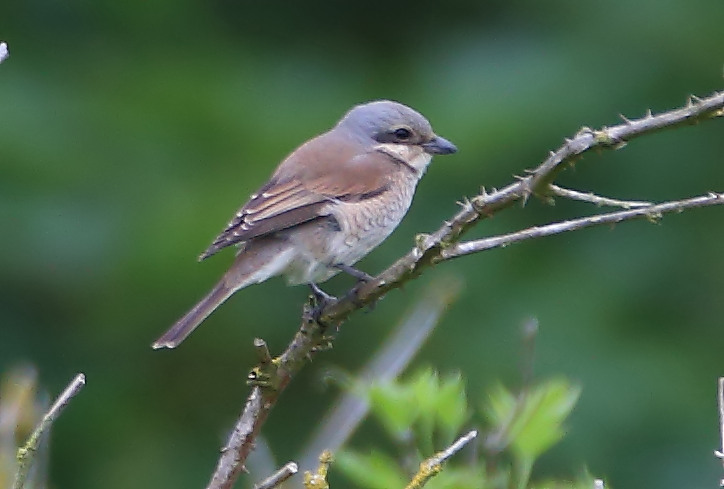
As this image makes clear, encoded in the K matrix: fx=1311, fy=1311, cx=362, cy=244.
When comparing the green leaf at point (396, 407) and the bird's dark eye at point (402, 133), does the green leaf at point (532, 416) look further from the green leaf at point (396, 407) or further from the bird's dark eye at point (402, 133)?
the bird's dark eye at point (402, 133)

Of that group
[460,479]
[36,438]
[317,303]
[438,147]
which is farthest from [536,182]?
[438,147]

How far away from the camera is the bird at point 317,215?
11.3 feet

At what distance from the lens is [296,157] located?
150 inches

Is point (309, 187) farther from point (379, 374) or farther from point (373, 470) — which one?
point (373, 470)

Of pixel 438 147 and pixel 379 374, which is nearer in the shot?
pixel 379 374

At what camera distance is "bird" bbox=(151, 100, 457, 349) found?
136 inches

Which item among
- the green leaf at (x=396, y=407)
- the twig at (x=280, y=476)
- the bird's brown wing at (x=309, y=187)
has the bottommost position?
the twig at (x=280, y=476)

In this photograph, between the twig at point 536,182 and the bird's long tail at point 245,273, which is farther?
the bird's long tail at point 245,273

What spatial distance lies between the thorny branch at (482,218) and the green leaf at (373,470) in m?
0.20

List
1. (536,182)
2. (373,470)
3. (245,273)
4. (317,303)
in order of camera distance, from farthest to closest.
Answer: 1. (245,273)
2. (317,303)
3. (536,182)
4. (373,470)

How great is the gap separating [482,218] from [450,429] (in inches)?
16.7

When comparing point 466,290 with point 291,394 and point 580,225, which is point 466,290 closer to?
point 291,394

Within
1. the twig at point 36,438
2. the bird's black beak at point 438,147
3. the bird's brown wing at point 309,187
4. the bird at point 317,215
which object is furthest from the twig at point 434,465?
the bird's black beak at point 438,147

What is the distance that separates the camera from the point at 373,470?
1926 mm
